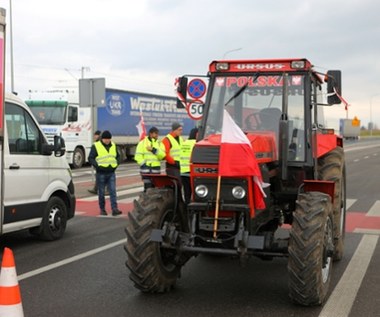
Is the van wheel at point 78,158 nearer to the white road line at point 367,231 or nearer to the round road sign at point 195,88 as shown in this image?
the round road sign at point 195,88

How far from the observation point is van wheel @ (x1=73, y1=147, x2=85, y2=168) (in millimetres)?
23734

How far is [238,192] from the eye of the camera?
5039mm

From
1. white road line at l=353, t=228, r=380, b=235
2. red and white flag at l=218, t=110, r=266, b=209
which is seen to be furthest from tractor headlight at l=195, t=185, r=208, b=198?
white road line at l=353, t=228, r=380, b=235

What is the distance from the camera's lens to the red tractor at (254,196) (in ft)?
16.3

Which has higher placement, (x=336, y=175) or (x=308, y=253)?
(x=336, y=175)

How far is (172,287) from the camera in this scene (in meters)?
5.63

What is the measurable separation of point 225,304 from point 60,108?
19.3m

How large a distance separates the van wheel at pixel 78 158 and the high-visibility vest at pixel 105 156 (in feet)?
42.7

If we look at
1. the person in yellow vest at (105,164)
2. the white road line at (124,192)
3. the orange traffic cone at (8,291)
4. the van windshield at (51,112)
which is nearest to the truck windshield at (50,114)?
the van windshield at (51,112)

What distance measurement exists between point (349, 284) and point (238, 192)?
1836 millimetres

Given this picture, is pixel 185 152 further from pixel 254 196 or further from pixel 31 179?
pixel 254 196

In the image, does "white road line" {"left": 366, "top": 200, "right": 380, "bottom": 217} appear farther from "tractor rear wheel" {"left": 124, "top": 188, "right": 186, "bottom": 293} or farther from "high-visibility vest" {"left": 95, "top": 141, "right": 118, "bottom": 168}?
"tractor rear wheel" {"left": 124, "top": 188, "right": 186, "bottom": 293}

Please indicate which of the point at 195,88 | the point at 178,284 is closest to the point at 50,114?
the point at 195,88

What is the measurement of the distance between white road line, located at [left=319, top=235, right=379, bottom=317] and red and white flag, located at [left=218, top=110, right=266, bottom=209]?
1.29 metres
